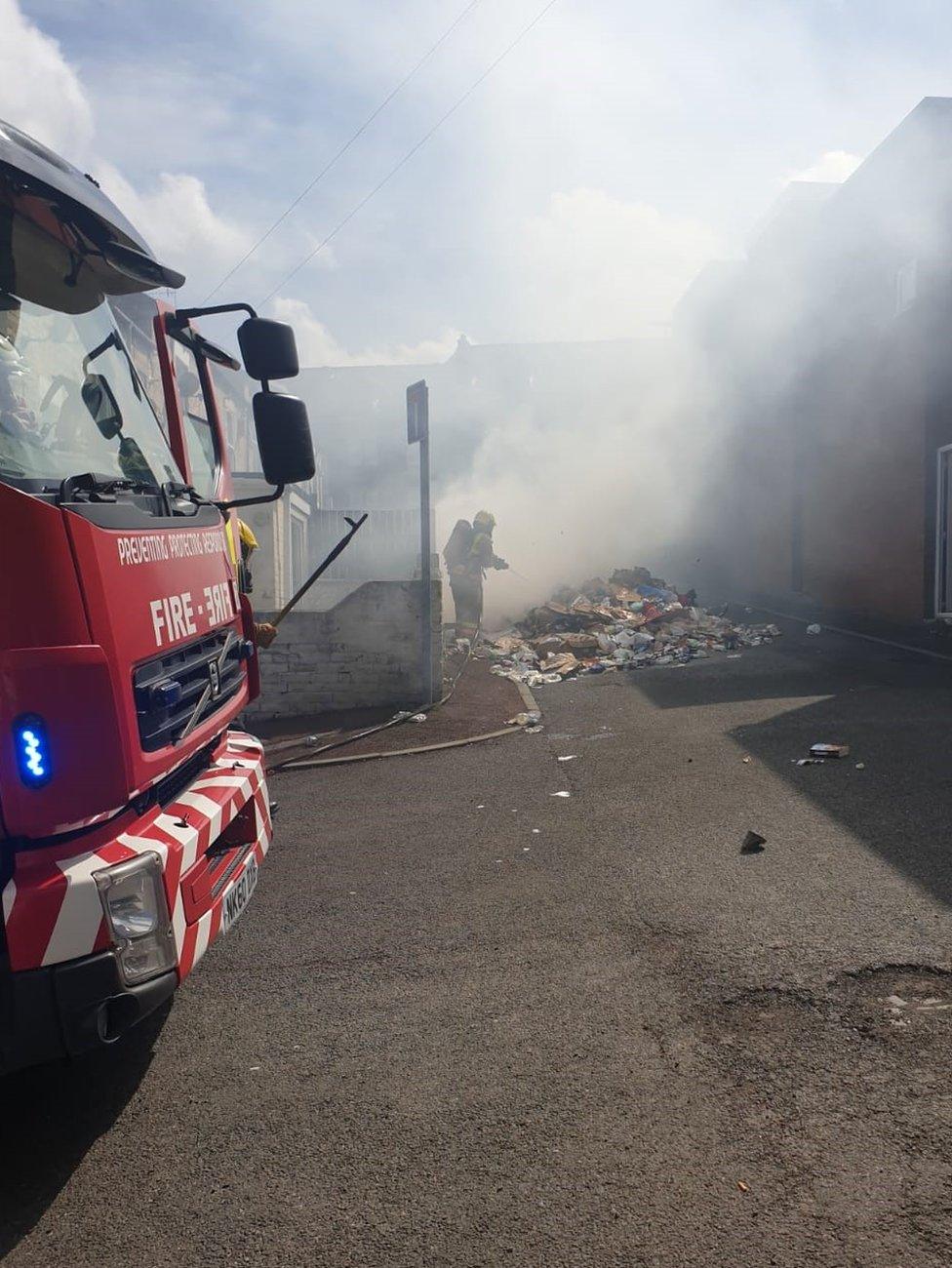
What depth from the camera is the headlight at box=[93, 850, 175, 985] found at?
213 centimetres

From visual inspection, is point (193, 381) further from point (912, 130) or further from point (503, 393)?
point (503, 393)

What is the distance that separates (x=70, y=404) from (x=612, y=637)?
10.4 metres

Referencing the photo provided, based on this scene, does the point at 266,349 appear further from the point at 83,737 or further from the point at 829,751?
the point at 829,751

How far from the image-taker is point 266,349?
11.5ft

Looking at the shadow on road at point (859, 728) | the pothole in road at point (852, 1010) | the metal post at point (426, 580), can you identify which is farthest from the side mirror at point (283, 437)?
the metal post at point (426, 580)

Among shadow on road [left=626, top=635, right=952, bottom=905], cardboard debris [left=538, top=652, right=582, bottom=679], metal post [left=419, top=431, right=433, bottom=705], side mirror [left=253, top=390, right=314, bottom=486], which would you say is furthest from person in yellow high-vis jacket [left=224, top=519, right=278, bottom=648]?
cardboard debris [left=538, top=652, right=582, bottom=679]

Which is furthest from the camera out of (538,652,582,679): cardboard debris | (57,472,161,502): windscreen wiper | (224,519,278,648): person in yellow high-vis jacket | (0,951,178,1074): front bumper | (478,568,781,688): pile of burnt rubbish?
(478,568,781,688): pile of burnt rubbish

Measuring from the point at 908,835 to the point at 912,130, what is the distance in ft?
35.6

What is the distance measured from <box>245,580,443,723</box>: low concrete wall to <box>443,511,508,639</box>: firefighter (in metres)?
4.84

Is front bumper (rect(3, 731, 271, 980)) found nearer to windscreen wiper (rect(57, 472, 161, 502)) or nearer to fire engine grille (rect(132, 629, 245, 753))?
fire engine grille (rect(132, 629, 245, 753))

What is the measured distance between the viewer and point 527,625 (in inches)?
562

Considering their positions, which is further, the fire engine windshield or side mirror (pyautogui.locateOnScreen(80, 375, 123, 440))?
side mirror (pyautogui.locateOnScreen(80, 375, 123, 440))

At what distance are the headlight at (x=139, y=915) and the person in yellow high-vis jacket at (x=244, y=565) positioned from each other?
1700 millimetres

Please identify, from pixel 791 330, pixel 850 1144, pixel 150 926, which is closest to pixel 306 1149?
pixel 150 926
